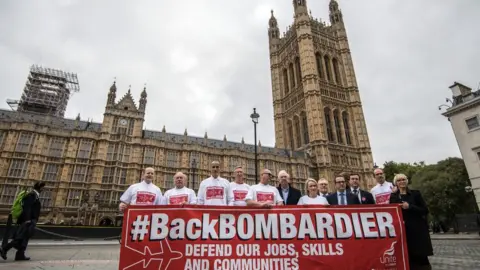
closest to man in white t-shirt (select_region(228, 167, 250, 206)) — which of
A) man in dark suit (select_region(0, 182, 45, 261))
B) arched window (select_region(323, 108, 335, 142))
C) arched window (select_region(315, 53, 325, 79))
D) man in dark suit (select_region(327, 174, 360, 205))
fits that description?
man in dark suit (select_region(327, 174, 360, 205))

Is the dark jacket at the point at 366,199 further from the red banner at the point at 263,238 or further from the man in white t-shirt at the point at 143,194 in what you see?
the man in white t-shirt at the point at 143,194

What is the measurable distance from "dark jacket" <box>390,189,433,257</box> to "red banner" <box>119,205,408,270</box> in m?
0.15

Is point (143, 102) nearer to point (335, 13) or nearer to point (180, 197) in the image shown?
point (180, 197)

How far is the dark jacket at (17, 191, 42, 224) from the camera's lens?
704cm

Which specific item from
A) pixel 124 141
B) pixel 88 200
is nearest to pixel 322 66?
pixel 124 141

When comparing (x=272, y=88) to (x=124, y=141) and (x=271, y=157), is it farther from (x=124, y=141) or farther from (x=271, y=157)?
(x=124, y=141)

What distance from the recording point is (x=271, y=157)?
45812mm

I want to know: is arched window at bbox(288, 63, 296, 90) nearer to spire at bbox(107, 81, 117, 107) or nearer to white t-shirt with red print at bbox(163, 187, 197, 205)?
spire at bbox(107, 81, 117, 107)

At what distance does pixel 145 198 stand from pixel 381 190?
556cm

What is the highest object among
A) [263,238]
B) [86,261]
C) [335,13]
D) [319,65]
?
[335,13]

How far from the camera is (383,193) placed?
6.16 meters

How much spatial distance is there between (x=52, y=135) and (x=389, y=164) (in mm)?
62560

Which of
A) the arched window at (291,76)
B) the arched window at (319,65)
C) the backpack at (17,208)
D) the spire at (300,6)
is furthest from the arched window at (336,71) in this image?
the backpack at (17,208)

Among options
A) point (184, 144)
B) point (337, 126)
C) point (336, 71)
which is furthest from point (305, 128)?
point (184, 144)
